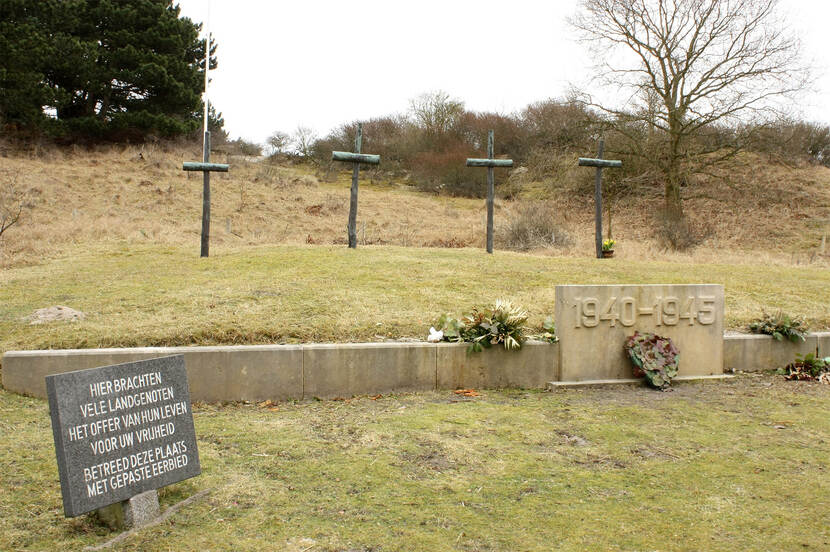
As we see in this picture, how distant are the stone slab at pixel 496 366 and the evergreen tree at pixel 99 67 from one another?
26.6 metres

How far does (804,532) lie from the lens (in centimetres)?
365

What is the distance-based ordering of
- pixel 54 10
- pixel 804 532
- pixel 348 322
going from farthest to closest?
pixel 54 10 → pixel 348 322 → pixel 804 532

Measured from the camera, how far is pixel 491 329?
23.0ft

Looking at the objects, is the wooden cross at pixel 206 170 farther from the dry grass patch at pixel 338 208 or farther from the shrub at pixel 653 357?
the shrub at pixel 653 357

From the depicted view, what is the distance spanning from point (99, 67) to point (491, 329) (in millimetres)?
28062

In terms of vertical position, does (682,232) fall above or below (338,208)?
below

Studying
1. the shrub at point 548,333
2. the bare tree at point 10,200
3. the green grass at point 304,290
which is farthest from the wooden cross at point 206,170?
the bare tree at point 10,200

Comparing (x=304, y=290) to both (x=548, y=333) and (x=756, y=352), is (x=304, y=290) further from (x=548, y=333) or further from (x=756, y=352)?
(x=756, y=352)

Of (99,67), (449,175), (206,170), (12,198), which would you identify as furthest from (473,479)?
(99,67)

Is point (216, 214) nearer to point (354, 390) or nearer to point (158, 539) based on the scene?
point (354, 390)

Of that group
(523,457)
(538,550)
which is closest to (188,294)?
(523,457)

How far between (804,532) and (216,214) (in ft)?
74.1

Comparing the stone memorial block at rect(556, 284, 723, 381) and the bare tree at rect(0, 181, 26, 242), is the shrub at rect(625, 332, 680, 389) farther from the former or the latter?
the bare tree at rect(0, 181, 26, 242)

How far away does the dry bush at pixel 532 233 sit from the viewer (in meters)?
18.7
